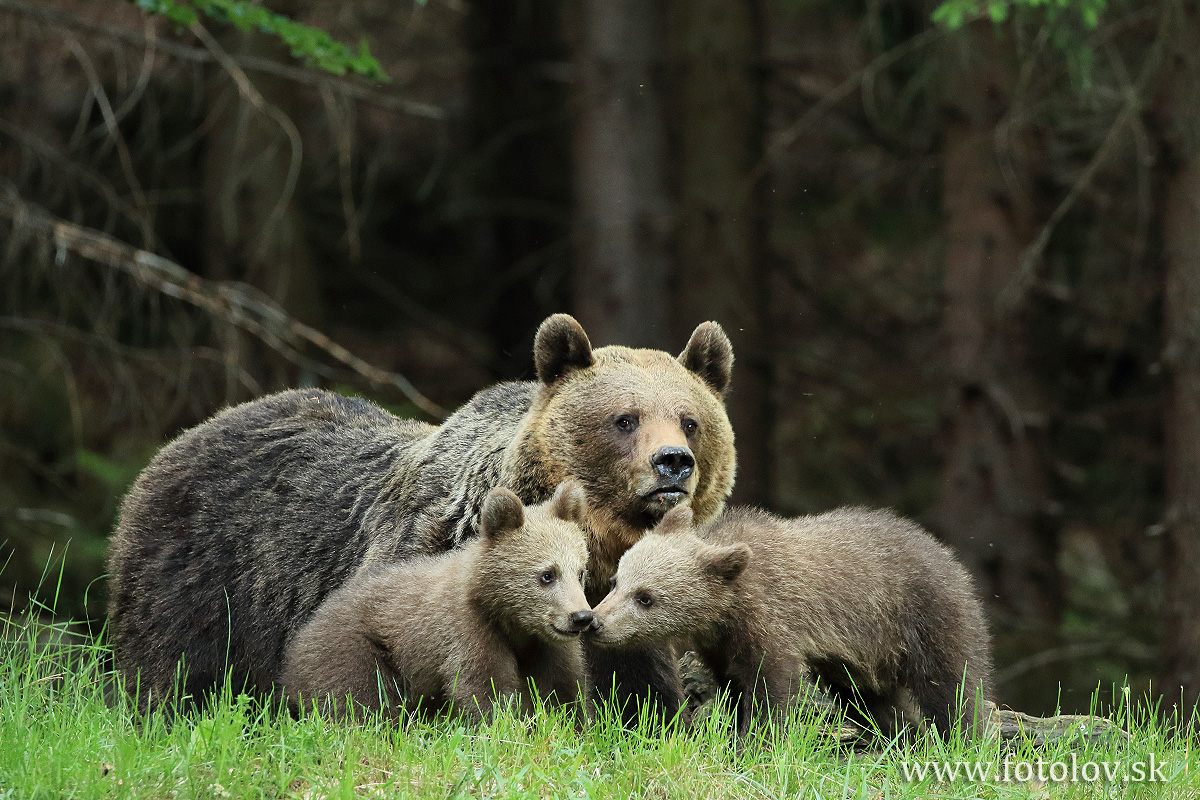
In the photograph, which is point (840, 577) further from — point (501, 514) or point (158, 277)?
point (158, 277)

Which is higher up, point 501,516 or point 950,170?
point 950,170

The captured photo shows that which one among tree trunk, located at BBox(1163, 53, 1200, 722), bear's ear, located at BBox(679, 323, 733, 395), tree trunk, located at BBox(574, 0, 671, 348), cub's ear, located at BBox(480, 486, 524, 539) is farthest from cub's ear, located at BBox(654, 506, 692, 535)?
tree trunk, located at BBox(574, 0, 671, 348)

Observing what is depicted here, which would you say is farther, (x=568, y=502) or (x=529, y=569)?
(x=568, y=502)

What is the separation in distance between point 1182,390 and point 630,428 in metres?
5.65

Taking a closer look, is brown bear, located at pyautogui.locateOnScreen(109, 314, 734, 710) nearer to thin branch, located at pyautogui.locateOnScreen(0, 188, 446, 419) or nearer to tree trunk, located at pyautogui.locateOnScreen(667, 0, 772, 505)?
thin branch, located at pyautogui.locateOnScreen(0, 188, 446, 419)

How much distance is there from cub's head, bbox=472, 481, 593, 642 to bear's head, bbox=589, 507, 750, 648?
0.14 m

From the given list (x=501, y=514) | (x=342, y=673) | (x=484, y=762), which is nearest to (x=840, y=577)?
(x=501, y=514)

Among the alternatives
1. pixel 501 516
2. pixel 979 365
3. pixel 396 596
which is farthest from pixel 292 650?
pixel 979 365

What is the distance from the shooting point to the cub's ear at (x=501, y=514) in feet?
17.4

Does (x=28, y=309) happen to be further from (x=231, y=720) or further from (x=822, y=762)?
(x=822, y=762)

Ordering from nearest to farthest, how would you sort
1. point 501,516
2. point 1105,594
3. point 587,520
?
point 501,516 → point 587,520 → point 1105,594

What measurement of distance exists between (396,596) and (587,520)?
34.6 inches

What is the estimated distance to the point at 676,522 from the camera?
18.0ft

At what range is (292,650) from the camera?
562 centimetres
